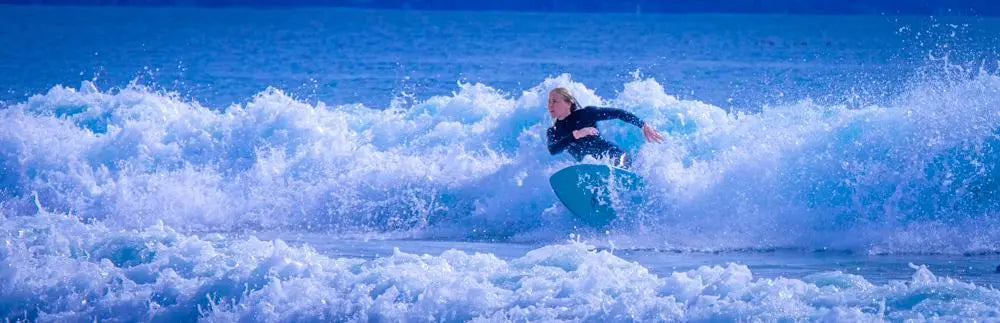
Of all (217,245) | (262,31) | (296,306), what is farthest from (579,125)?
(262,31)

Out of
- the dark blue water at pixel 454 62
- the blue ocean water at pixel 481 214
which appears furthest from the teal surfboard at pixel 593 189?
the dark blue water at pixel 454 62

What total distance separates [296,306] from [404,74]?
3084 centimetres

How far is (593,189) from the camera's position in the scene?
1063cm

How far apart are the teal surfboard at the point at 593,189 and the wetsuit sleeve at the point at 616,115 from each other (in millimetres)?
430

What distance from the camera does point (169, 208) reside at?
12.2 meters

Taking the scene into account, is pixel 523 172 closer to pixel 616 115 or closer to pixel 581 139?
pixel 581 139

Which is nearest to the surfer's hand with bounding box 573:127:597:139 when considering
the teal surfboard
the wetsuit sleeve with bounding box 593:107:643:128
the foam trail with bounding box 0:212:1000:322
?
the wetsuit sleeve with bounding box 593:107:643:128

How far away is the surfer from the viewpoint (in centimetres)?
1055

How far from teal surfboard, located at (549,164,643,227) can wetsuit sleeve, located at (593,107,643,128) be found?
43 cm

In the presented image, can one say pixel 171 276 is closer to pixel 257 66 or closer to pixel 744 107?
pixel 744 107

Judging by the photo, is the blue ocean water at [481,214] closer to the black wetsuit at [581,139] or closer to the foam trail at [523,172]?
the foam trail at [523,172]

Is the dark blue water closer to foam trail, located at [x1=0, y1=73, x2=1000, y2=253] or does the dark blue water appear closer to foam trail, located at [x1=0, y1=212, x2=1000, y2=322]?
foam trail, located at [x1=0, y1=73, x2=1000, y2=253]

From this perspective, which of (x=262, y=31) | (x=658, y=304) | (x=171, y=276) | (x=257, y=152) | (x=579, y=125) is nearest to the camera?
(x=658, y=304)

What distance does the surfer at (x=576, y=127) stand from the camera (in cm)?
1055
